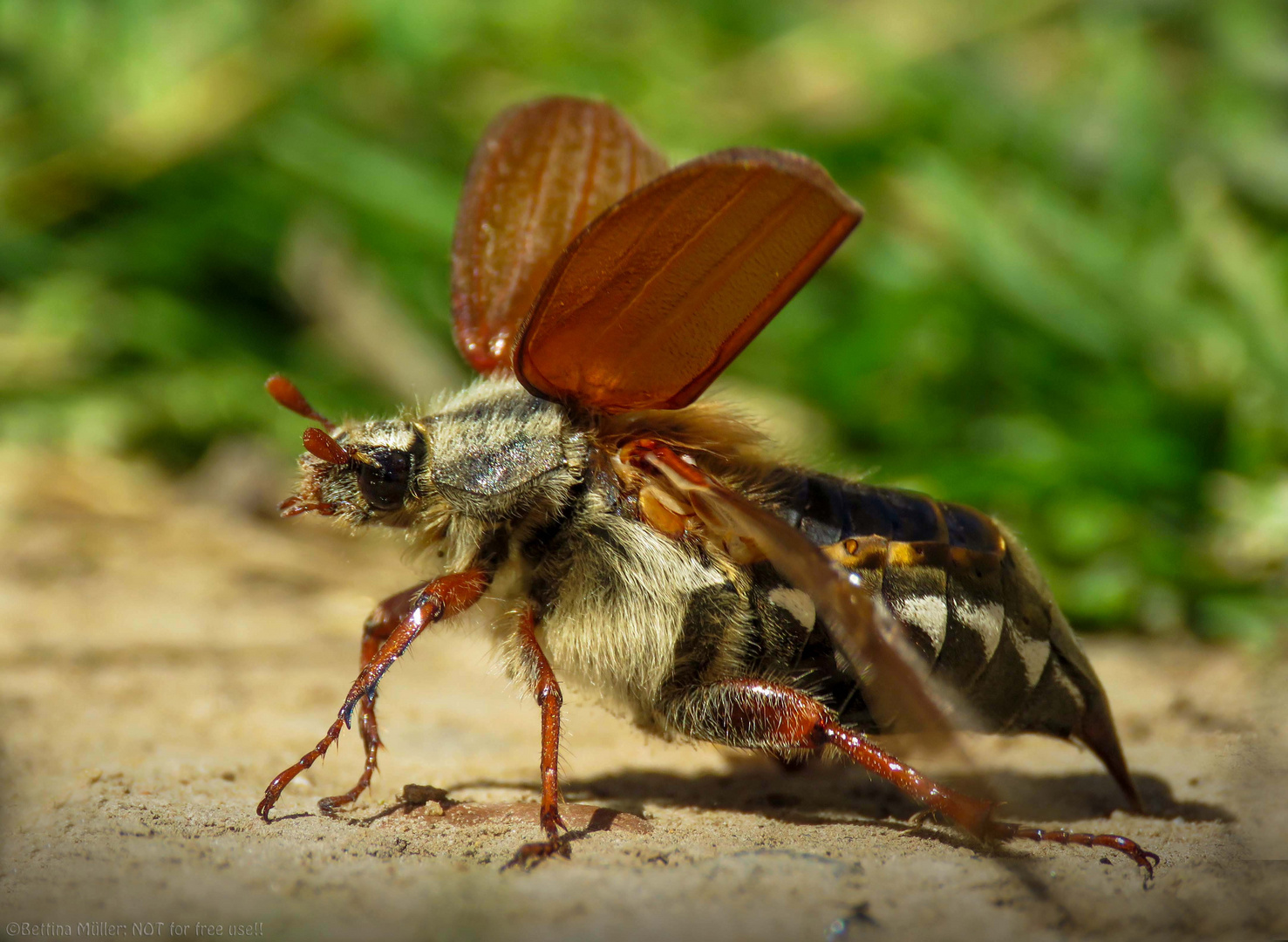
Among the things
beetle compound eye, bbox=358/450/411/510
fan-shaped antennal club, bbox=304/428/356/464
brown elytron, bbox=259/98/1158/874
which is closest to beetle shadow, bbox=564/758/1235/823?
brown elytron, bbox=259/98/1158/874

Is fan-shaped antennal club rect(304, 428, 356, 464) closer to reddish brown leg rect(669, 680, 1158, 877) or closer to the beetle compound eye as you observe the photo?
the beetle compound eye

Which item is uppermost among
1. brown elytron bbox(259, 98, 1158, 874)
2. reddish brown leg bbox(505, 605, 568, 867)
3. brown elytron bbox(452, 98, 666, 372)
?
brown elytron bbox(452, 98, 666, 372)

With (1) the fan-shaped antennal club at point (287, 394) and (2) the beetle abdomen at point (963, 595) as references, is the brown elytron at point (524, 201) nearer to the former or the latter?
(1) the fan-shaped antennal club at point (287, 394)

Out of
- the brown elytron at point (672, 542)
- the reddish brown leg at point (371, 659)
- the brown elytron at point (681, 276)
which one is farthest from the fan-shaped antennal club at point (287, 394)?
the brown elytron at point (681, 276)

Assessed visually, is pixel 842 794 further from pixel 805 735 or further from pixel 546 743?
pixel 546 743

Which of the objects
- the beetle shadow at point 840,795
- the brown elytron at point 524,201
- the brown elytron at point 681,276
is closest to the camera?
the brown elytron at point 681,276

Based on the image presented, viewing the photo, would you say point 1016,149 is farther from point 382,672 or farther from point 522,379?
point 382,672
